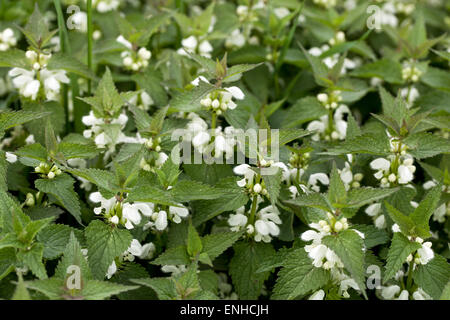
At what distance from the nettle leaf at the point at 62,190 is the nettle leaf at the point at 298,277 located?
67 centimetres

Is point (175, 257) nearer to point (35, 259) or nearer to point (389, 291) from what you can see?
point (35, 259)

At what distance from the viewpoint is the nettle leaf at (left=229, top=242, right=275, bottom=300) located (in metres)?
1.95

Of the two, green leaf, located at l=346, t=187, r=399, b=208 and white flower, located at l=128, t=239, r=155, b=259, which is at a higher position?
green leaf, located at l=346, t=187, r=399, b=208

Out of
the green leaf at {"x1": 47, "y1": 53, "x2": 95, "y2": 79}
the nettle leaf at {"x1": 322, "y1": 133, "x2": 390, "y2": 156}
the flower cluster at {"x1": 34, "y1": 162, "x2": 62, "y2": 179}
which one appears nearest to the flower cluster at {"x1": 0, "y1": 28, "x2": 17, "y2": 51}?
the green leaf at {"x1": 47, "y1": 53, "x2": 95, "y2": 79}

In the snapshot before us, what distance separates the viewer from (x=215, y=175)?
2.12 metres

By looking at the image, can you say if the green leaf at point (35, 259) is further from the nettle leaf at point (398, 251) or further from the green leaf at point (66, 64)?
the nettle leaf at point (398, 251)

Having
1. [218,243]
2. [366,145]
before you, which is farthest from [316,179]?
[218,243]

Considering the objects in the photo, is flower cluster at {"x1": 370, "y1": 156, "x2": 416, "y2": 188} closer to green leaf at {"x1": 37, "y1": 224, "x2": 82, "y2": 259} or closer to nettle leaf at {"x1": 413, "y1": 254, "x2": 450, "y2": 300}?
nettle leaf at {"x1": 413, "y1": 254, "x2": 450, "y2": 300}

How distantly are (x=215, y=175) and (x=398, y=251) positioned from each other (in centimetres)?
70

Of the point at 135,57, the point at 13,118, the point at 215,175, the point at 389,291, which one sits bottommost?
the point at 389,291

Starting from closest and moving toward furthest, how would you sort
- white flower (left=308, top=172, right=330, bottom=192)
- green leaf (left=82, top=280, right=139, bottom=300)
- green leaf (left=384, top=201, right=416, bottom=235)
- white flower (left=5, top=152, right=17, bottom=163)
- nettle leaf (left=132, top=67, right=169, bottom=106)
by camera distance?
green leaf (left=82, top=280, right=139, bottom=300)
green leaf (left=384, top=201, right=416, bottom=235)
white flower (left=5, top=152, right=17, bottom=163)
white flower (left=308, top=172, right=330, bottom=192)
nettle leaf (left=132, top=67, right=169, bottom=106)

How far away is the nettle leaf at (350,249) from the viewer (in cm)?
162

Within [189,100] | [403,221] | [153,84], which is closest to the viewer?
[403,221]
